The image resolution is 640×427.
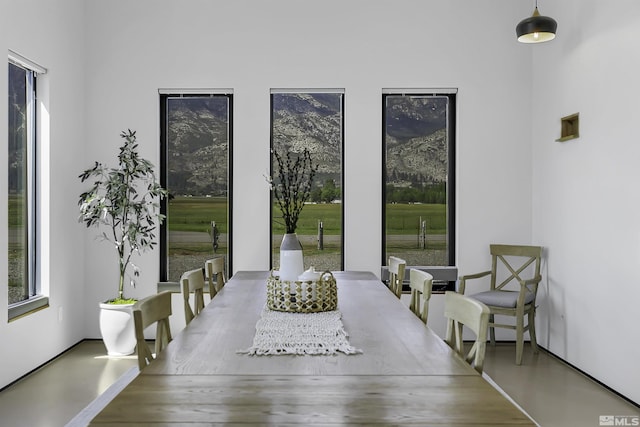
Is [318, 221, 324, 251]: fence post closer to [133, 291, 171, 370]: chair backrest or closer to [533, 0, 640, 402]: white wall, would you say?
[533, 0, 640, 402]: white wall

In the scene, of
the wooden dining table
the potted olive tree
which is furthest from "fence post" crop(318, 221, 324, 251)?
the wooden dining table

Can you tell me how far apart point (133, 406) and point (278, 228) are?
3908 millimetres

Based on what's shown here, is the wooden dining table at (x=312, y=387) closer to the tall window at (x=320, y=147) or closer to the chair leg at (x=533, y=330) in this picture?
the chair leg at (x=533, y=330)

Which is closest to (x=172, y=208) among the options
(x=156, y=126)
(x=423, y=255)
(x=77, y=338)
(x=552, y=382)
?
(x=156, y=126)

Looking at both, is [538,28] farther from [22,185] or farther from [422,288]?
[22,185]

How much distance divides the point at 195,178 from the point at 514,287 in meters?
3.17

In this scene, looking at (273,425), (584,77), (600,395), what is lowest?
(600,395)

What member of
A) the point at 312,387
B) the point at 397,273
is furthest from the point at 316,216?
the point at 312,387

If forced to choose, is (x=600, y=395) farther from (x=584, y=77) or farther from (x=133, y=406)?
(x=133, y=406)

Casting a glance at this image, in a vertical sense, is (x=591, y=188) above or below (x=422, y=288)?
above

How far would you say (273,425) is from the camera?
1.20 meters

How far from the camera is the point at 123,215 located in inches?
188

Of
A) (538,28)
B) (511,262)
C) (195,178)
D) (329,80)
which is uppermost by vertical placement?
(538,28)

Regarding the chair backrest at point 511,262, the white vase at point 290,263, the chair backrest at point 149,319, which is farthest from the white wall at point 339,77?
the chair backrest at point 149,319
